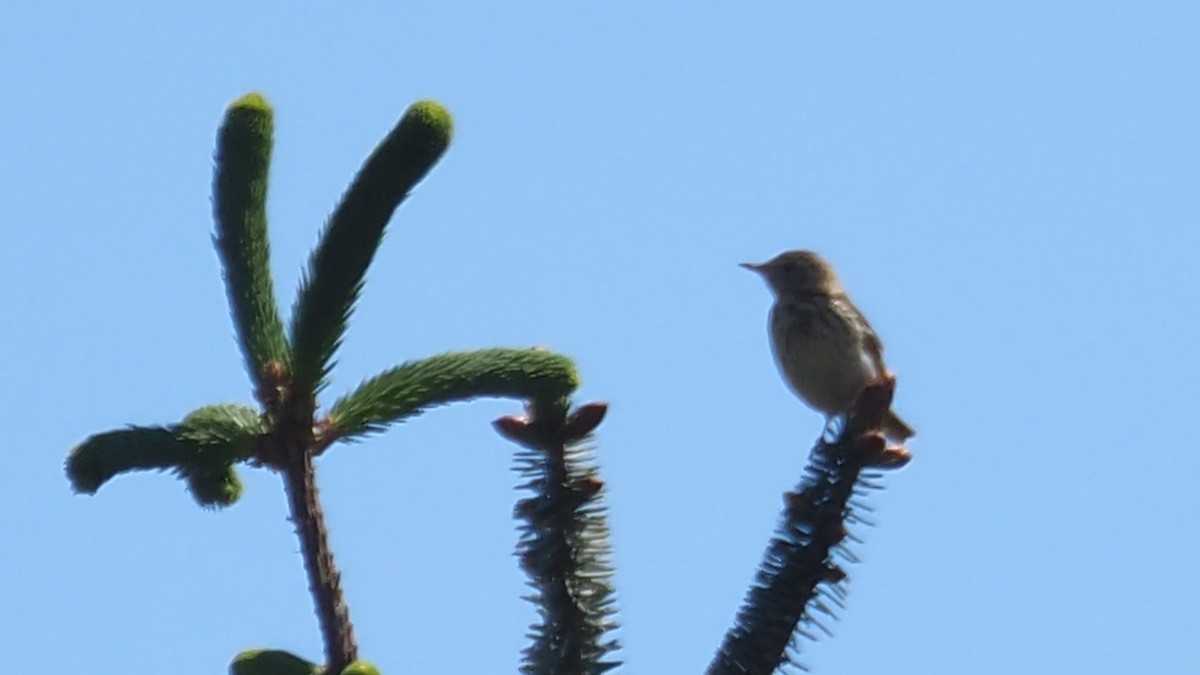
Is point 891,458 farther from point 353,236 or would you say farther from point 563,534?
point 353,236

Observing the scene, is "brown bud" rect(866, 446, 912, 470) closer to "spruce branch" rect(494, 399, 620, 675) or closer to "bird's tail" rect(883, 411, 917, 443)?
"spruce branch" rect(494, 399, 620, 675)

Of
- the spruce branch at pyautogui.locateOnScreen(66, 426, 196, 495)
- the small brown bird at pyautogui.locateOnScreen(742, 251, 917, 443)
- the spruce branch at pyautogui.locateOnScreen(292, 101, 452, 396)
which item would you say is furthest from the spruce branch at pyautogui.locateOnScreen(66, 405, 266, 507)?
the small brown bird at pyautogui.locateOnScreen(742, 251, 917, 443)

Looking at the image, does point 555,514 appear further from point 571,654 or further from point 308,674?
point 308,674

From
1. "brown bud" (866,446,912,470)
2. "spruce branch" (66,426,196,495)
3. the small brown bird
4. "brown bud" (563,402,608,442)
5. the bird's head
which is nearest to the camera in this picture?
"spruce branch" (66,426,196,495)

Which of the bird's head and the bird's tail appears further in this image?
the bird's head

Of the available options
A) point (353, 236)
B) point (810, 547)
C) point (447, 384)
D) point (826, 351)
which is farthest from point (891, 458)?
point (826, 351)

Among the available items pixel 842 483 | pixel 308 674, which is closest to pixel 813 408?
pixel 842 483
